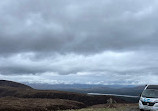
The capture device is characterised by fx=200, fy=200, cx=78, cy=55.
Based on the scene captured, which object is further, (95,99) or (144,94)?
(95,99)

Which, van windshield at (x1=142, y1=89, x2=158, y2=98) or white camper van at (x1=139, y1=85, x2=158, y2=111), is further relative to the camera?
van windshield at (x1=142, y1=89, x2=158, y2=98)

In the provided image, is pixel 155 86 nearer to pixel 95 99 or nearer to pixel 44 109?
pixel 44 109

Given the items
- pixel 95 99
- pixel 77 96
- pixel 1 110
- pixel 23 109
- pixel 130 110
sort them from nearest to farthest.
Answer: pixel 130 110
pixel 1 110
pixel 23 109
pixel 95 99
pixel 77 96

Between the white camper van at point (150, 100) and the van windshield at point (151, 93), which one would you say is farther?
the van windshield at point (151, 93)

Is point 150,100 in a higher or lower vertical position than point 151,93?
lower

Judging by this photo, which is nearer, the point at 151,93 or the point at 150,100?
the point at 150,100

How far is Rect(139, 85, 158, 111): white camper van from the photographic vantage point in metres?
18.9

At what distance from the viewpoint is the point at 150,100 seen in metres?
19.1

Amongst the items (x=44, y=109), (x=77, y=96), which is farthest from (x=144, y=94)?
(x=77, y=96)

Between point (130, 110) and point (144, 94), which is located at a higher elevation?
point (144, 94)

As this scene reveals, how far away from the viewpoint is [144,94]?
809 inches

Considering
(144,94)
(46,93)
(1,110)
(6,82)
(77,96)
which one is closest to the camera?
(144,94)

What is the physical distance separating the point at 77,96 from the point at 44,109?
38636 mm

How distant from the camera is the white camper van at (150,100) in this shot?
18859 millimetres
